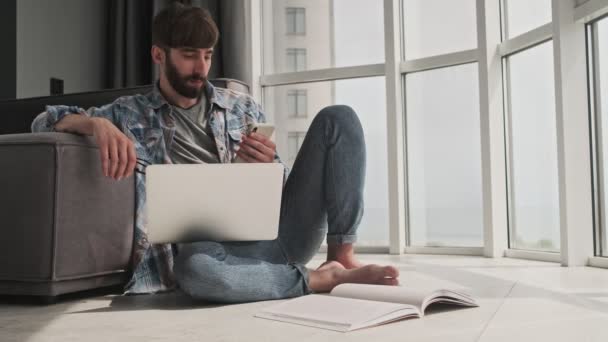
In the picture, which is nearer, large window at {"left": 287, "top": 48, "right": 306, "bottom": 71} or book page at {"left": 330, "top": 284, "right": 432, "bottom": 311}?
book page at {"left": 330, "top": 284, "right": 432, "bottom": 311}

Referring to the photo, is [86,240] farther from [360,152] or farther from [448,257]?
[448,257]

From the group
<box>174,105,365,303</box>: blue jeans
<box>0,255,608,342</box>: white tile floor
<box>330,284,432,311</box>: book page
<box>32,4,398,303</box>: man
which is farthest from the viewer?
<box>174,105,365,303</box>: blue jeans

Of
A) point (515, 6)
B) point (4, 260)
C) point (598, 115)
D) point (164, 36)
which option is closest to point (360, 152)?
point (164, 36)

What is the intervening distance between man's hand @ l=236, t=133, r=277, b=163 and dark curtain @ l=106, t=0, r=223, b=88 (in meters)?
2.39

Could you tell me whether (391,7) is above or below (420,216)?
above

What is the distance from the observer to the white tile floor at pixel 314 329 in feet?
4.16

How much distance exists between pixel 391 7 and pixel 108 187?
2188 millimetres

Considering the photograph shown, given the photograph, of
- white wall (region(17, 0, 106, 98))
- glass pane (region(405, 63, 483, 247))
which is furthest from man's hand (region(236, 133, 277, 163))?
white wall (region(17, 0, 106, 98))

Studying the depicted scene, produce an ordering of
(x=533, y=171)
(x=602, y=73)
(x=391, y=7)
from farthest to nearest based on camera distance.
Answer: (x=391, y=7) < (x=533, y=171) < (x=602, y=73)

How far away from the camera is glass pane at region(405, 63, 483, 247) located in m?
3.49

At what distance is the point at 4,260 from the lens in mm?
1855

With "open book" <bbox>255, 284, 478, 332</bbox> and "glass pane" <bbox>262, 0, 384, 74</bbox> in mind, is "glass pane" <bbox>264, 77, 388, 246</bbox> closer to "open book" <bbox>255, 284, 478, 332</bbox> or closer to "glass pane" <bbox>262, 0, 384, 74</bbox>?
"glass pane" <bbox>262, 0, 384, 74</bbox>

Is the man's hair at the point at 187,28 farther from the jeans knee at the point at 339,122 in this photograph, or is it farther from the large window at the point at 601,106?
the large window at the point at 601,106

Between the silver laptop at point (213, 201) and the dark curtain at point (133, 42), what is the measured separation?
249 cm
